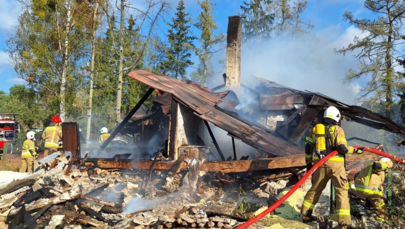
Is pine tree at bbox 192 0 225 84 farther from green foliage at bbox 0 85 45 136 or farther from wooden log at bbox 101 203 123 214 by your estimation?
wooden log at bbox 101 203 123 214

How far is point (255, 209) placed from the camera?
573 centimetres

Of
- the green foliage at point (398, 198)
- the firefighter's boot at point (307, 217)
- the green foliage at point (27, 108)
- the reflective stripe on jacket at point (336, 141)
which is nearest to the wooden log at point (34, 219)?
the firefighter's boot at point (307, 217)

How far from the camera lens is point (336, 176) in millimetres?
4922

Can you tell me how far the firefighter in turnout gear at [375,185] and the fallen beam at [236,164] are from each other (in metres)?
0.98

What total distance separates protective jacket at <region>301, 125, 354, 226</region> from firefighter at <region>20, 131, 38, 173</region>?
8.47m

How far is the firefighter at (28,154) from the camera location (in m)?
10.3

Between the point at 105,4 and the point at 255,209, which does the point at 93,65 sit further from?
the point at 255,209

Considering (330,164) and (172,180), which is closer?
(330,164)

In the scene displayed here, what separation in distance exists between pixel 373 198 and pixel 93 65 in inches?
709

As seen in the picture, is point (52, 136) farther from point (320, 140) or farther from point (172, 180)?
point (320, 140)

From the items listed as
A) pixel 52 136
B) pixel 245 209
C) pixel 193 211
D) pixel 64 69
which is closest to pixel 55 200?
pixel 193 211

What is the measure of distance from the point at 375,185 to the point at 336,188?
2.43 ft

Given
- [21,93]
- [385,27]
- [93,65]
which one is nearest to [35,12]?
[93,65]

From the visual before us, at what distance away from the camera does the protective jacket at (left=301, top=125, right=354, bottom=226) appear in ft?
15.8
